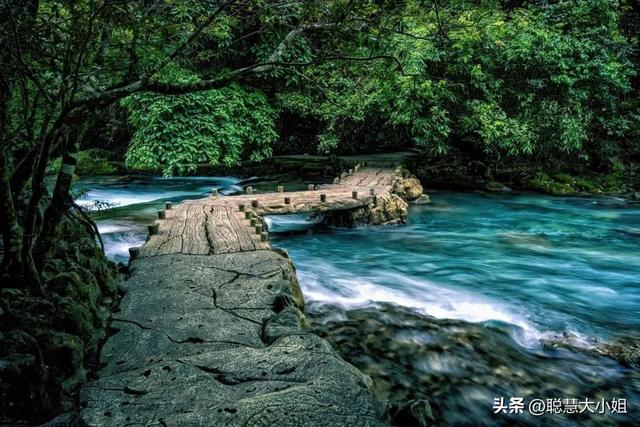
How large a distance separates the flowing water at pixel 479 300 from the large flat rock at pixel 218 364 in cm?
94

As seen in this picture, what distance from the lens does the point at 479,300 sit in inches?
285

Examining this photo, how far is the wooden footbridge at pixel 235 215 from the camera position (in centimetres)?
681

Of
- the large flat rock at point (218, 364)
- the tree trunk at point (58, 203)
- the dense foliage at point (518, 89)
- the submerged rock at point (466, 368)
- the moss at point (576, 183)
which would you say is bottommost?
the submerged rock at point (466, 368)

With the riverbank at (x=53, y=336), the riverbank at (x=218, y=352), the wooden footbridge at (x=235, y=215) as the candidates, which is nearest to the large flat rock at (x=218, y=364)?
the riverbank at (x=218, y=352)

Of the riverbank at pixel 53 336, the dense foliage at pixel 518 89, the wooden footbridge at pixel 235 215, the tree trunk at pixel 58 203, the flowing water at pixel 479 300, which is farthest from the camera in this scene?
the dense foliage at pixel 518 89

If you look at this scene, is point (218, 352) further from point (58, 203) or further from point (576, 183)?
point (576, 183)

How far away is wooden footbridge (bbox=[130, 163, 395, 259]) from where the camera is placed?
6812 millimetres

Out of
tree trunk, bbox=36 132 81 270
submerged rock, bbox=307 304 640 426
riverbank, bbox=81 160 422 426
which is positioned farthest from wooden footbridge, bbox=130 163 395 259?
tree trunk, bbox=36 132 81 270

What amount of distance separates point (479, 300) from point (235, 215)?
15.9 feet

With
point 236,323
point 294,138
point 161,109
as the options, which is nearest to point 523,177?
point 294,138

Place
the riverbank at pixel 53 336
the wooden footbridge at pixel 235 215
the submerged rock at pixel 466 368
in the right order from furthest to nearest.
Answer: the wooden footbridge at pixel 235 215 → the submerged rock at pixel 466 368 → the riverbank at pixel 53 336

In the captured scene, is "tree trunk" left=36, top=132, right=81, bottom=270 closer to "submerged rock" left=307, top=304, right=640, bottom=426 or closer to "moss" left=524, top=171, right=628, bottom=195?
"submerged rock" left=307, top=304, right=640, bottom=426

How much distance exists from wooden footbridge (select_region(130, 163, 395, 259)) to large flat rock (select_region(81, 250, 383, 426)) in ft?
4.63

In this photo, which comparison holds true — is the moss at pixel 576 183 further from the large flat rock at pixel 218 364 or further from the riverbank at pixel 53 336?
the riverbank at pixel 53 336
